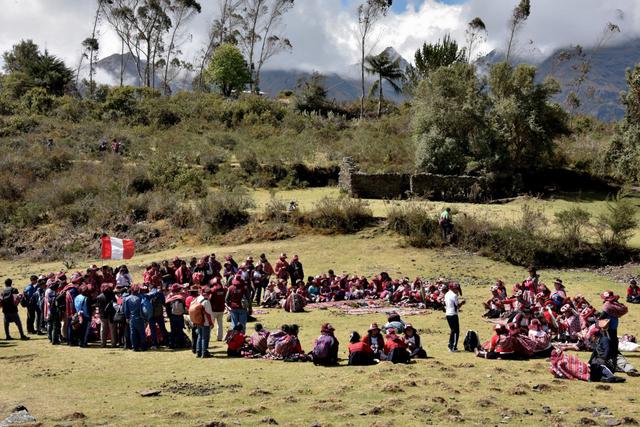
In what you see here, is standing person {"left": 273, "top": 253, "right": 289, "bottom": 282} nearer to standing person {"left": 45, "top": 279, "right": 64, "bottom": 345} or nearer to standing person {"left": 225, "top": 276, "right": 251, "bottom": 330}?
standing person {"left": 225, "top": 276, "right": 251, "bottom": 330}

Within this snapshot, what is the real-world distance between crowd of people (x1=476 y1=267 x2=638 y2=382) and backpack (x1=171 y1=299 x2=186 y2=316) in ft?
19.4

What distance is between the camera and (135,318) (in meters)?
13.4

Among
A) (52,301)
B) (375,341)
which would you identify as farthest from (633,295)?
(52,301)

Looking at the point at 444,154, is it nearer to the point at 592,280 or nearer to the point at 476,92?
the point at 476,92

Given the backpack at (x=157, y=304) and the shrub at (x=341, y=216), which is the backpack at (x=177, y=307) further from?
the shrub at (x=341, y=216)

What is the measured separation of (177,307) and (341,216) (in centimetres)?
1586

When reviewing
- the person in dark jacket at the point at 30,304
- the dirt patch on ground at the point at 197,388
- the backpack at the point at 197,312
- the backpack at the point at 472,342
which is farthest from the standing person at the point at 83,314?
the backpack at the point at 472,342

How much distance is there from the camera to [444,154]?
37812mm

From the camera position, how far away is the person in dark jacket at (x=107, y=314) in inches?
545

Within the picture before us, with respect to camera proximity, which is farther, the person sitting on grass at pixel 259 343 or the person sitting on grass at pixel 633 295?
the person sitting on grass at pixel 633 295

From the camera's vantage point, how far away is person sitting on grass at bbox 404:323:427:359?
40.9 feet

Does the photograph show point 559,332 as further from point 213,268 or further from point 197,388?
point 213,268

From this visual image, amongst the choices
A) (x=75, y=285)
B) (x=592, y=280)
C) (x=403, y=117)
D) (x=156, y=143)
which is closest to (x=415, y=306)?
(x=592, y=280)

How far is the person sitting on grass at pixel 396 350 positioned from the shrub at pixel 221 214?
18.6 meters
